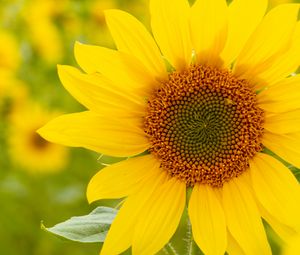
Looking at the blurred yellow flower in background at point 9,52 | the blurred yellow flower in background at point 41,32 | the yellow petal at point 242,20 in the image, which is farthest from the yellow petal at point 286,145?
the blurred yellow flower in background at point 41,32

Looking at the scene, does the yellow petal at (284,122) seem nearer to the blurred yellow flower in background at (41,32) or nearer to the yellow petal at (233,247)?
the yellow petal at (233,247)

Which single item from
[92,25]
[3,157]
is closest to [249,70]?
[3,157]

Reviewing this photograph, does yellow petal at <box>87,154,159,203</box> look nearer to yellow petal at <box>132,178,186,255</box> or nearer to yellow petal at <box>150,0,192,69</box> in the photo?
yellow petal at <box>132,178,186,255</box>

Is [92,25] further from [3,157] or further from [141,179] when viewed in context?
[141,179]

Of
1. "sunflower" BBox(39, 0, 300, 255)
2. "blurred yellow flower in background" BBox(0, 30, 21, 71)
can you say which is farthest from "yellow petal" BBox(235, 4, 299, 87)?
"blurred yellow flower in background" BBox(0, 30, 21, 71)

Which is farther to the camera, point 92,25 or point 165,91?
point 92,25

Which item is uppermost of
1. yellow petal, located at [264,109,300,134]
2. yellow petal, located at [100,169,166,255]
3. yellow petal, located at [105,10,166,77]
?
yellow petal, located at [105,10,166,77]

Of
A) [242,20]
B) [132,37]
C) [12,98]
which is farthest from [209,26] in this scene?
[12,98]
